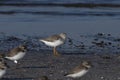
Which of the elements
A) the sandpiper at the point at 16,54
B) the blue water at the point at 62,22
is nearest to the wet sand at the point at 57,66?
the sandpiper at the point at 16,54

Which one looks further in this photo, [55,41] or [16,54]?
[55,41]

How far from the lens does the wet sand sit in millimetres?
14031

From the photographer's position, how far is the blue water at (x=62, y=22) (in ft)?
62.8

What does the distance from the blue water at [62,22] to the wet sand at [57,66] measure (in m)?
0.99

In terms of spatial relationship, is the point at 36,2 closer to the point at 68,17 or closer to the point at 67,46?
the point at 68,17

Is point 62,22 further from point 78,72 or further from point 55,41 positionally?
point 78,72

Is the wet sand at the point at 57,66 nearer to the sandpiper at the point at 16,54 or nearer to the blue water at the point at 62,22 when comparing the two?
the sandpiper at the point at 16,54

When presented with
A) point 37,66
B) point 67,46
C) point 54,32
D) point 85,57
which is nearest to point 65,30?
point 54,32

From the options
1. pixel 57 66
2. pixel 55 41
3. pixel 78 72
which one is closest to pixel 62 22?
pixel 55 41

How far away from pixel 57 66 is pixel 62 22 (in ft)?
26.6

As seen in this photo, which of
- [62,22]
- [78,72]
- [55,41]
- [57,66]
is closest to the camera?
[78,72]

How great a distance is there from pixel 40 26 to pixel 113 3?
9153 mm

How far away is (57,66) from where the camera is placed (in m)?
15.5

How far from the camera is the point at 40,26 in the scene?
22.3 meters
